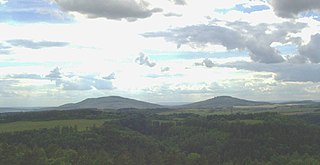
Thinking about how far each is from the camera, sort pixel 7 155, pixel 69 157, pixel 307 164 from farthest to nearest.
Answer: pixel 307 164 → pixel 69 157 → pixel 7 155

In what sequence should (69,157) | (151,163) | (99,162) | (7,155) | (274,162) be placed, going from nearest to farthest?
(7,155)
(99,162)
(69,157)
(151,163)
(274,162)

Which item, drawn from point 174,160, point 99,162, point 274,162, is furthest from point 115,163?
point 274,162

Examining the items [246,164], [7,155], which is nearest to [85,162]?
[7,155]

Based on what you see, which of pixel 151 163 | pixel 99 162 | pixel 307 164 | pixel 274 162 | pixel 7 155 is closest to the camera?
pixel 7 155

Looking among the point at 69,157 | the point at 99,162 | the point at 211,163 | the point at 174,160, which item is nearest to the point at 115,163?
Answer: the point at 99,162

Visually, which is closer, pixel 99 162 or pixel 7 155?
pixel 7 155

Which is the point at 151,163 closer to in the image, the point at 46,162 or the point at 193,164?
the point at 193,164

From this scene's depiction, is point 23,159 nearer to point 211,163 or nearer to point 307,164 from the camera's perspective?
point 211,163

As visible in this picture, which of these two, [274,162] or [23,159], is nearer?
[23,159]

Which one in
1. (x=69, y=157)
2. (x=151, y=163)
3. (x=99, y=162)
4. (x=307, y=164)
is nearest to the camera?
(x=99, y=162)
